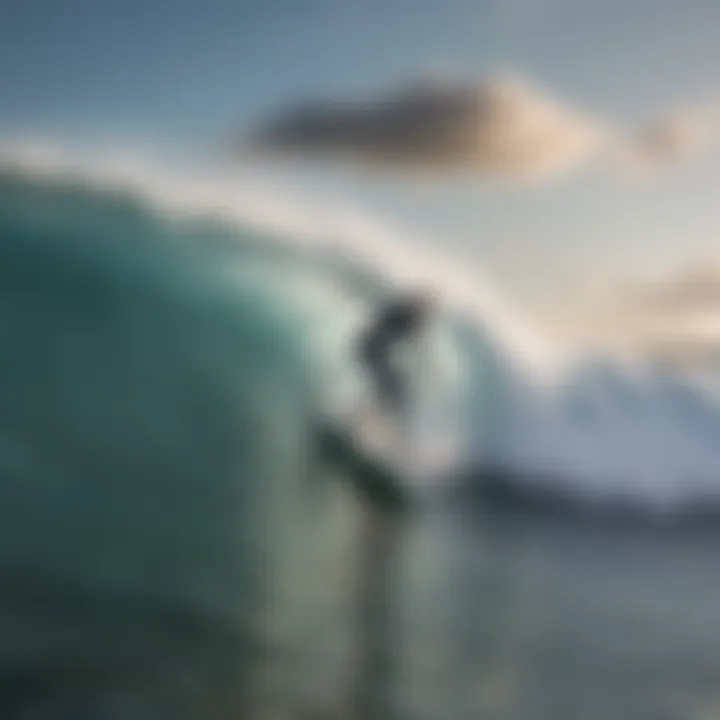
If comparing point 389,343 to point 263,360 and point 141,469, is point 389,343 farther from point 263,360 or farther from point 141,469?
point 141,469

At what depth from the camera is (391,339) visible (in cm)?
140

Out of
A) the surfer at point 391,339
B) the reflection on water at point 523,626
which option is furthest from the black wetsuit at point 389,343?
the reflection on water at point 523,626

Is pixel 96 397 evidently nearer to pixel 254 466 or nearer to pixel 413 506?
pixel 254 466

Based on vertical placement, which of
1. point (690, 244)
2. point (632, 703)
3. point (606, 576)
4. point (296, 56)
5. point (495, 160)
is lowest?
point (632, 703)

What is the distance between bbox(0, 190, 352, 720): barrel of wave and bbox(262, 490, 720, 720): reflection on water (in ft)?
0.43

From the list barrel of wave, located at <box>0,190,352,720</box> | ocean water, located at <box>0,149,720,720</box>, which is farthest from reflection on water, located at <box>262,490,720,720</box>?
barrel of wave, located at <box>0,190,352,720</box>

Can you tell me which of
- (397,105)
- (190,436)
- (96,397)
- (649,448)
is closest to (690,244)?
(649,448)

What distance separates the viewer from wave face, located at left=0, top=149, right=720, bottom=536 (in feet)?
4.50

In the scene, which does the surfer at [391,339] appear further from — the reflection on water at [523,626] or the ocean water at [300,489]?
the reflection on water at [523,626]

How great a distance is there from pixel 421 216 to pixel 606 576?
530 mm

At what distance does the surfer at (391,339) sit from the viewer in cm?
139

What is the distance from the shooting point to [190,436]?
1.37m

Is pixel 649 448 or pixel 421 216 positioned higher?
pixel 421 216

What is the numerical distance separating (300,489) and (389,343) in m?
0.23
